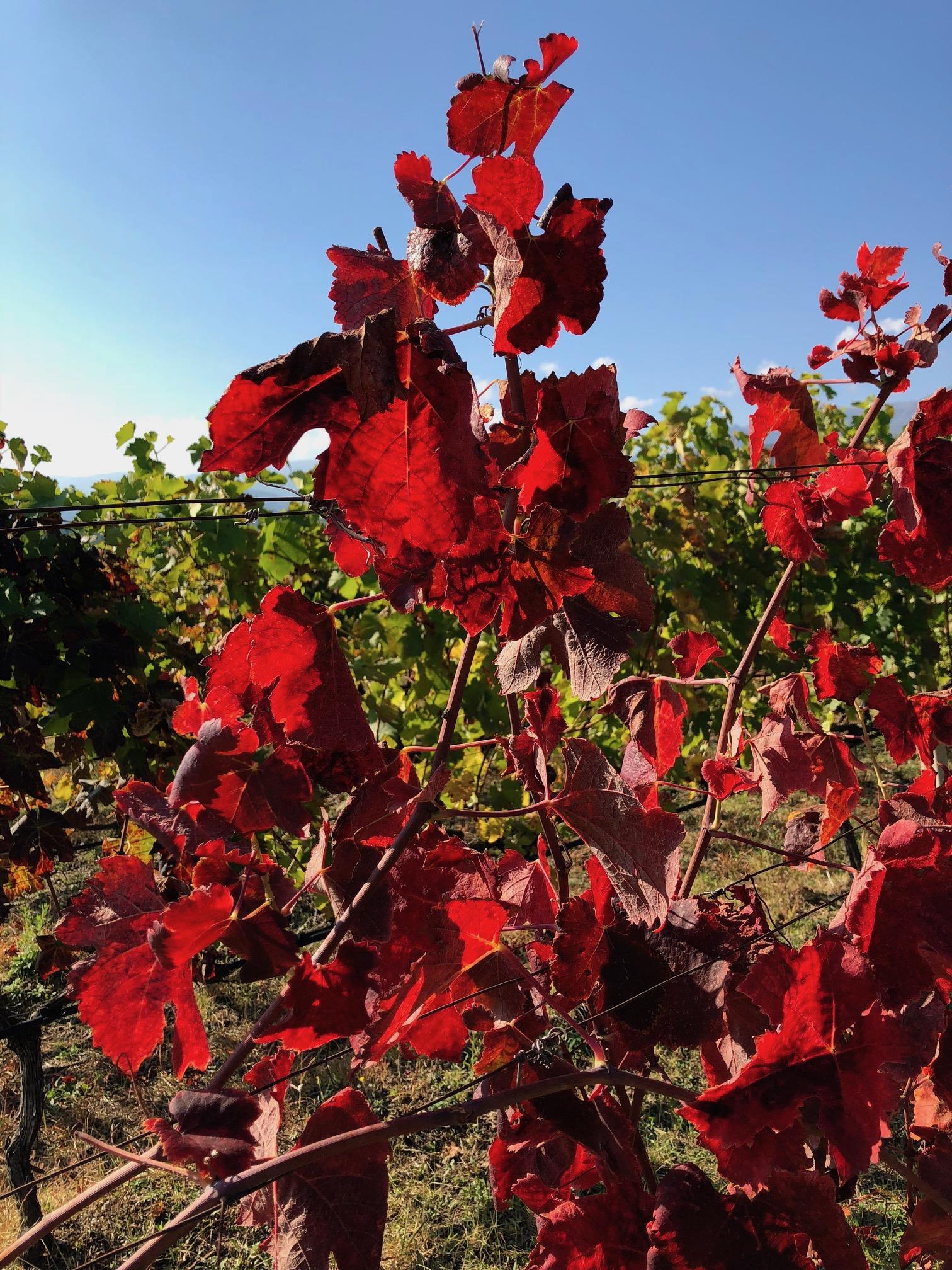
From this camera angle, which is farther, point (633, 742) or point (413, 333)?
point (633, 742)

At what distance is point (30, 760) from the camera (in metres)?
3.04

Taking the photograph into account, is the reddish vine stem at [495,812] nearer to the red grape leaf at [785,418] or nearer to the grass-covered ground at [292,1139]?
the red grape leaf at [785,418]

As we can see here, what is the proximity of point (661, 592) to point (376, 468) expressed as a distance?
4.41 metres

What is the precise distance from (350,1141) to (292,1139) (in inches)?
91.2

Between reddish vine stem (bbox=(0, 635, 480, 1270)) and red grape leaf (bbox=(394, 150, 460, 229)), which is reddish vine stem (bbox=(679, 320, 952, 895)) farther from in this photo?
red grape leaf (bbox=(394, 150, 460, 229))

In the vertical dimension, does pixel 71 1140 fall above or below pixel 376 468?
below

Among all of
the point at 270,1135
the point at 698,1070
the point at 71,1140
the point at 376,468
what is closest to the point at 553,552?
the point at 376,468

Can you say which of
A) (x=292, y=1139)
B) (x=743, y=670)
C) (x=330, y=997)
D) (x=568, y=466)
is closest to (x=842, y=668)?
(x=743, y=670)

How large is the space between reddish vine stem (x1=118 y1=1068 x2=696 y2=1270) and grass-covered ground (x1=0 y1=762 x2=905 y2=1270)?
137 centimetres

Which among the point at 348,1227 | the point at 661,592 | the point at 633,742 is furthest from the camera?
the point at 661,592

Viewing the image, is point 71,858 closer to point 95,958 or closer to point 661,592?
point 95,958

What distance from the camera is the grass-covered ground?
2.40 m

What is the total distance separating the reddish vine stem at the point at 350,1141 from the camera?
25.0 inches

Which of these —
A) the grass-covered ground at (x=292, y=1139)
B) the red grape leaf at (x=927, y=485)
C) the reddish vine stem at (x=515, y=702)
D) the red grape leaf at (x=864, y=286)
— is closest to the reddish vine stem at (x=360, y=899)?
the reddish vine stem at (x=515, y=702)
